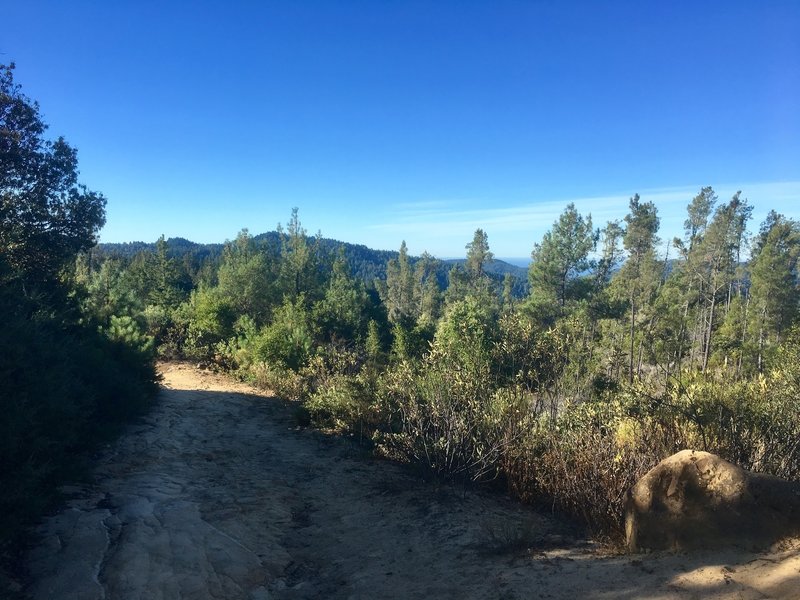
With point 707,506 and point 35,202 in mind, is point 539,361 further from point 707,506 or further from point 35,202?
point 35,202

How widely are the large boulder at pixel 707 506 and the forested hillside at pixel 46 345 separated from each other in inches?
213

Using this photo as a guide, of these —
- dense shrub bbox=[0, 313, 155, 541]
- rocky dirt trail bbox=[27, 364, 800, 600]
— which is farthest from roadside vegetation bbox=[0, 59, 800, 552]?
rocky dirt trail bbox=[27, 364, 800, 600]

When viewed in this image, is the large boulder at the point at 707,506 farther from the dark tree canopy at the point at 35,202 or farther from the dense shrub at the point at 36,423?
the dark tree canopy at the point at 35,202

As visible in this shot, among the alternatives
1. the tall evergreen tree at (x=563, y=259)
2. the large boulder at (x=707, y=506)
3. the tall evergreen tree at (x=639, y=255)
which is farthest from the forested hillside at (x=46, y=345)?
the tall evergreen tree at (x=639, y=255)

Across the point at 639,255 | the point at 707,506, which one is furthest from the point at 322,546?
the point at 639,255

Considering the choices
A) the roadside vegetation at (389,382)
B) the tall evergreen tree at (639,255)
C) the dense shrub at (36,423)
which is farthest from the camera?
the tall evergreen tree at (639,255)

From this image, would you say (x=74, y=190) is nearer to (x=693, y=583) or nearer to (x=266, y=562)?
(x=266, y=562)

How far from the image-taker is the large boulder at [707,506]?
3727 millimetres

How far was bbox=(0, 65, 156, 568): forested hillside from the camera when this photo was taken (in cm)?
442

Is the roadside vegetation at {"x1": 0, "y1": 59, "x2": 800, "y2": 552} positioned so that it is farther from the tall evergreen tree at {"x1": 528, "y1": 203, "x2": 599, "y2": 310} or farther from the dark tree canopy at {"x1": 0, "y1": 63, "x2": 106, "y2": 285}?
the tall evergreen tree at {"x1": 528, "y1": 203, "x2": 599, "y2": 310}

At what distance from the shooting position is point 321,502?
22.3 feet

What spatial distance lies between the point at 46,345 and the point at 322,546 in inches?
163

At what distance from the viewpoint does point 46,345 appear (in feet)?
18.7

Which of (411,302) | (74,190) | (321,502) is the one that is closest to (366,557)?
(321,502)
